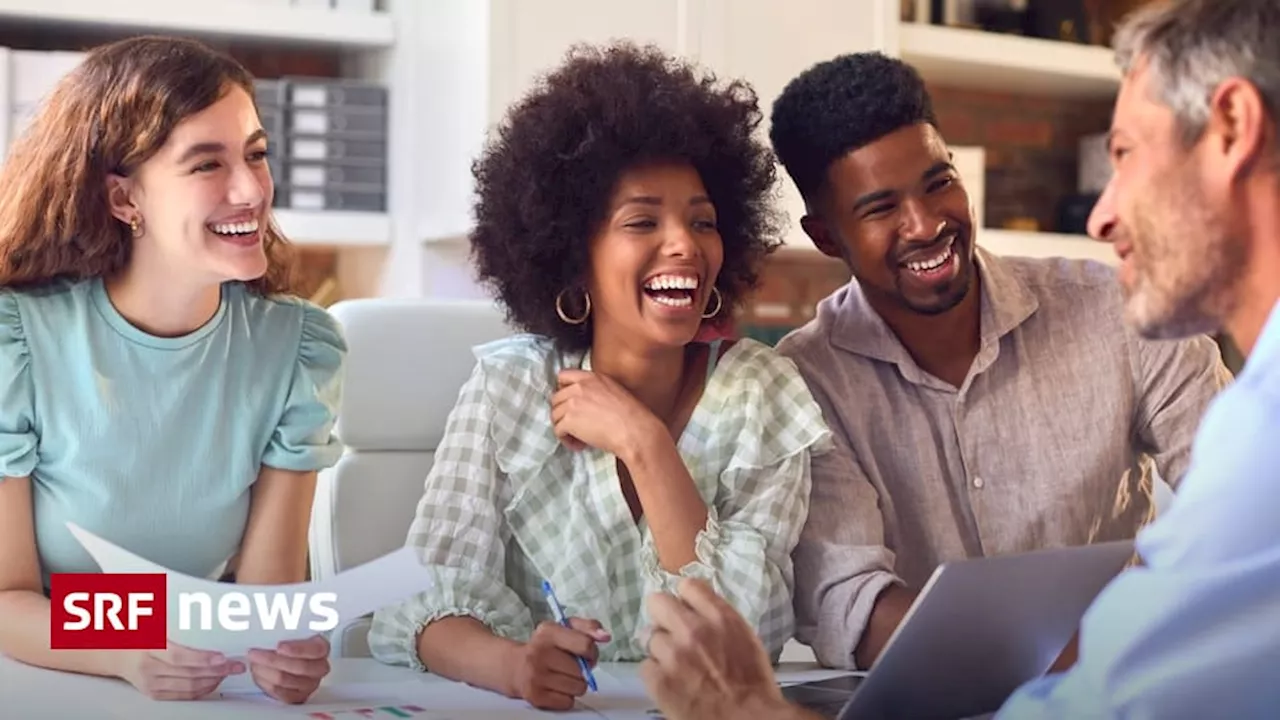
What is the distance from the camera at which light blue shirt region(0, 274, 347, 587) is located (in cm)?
94

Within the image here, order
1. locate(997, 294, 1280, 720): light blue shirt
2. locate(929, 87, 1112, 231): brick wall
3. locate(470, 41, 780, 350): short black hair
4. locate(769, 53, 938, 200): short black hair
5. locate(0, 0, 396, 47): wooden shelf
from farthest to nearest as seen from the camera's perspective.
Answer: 1. locate(929, 87, 1112, 231): brick wall
2. locate(0, 0, 396, 47): wooden shelf
3. locate(769, 53, 938, 200): short black hair
4. locate(470, 41, 780, 350): short black hair
5. locate(997, 294, 1280, 720): light blue shirt

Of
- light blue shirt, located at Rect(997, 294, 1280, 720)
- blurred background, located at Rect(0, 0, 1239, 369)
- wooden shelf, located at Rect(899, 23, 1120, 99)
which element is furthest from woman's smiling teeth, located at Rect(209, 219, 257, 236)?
wooden shelf, located at Rect(899, 23, 1120, 99)

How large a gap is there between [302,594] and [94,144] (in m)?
0.38

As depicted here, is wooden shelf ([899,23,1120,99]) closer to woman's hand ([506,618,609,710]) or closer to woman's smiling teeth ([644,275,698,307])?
woman's smiling teeth ([644,275,698,307])

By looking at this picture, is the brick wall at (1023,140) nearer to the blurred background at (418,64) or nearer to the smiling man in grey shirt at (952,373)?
the blurred background at (418,64)

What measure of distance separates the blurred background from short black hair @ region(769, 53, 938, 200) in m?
0.79

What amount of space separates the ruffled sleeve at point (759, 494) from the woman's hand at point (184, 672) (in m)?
0.31

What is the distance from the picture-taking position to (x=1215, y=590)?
0.57 meters

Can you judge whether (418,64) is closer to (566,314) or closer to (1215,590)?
(566,314)

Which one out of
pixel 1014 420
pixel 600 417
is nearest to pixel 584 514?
pixel 600 417

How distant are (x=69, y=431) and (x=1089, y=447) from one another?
2.51ft

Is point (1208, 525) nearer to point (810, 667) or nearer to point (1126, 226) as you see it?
point (1126, 226)

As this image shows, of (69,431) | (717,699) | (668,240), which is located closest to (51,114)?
(69,431)

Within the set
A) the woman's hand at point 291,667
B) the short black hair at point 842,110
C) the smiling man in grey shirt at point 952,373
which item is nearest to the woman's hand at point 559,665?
the woman's hand at point 291,667
